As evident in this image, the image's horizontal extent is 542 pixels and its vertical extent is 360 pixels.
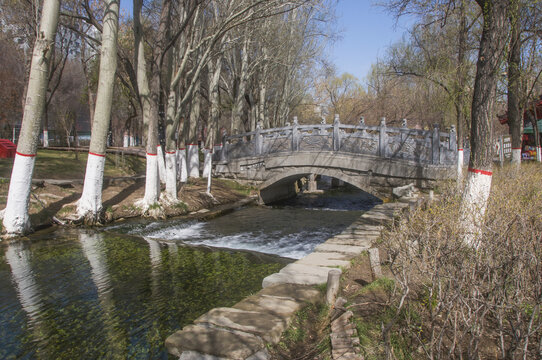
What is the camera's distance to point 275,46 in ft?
65.2

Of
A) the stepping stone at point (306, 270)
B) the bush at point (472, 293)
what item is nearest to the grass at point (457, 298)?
the bush at point (472, 293)

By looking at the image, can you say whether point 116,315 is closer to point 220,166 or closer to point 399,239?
point 399,239

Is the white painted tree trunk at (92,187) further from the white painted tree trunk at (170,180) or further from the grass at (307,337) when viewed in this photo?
the grass at (307,337)

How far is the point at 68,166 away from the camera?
1727 centimetres

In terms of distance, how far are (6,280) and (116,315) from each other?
2.60m

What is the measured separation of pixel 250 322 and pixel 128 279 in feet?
11.4

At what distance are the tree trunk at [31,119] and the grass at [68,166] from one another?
585 cm

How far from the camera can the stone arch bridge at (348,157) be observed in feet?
39.4

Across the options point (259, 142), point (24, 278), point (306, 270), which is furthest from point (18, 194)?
point (259, 142)

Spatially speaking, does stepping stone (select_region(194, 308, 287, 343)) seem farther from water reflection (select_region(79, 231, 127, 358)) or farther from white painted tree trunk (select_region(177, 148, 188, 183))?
white painted tree trunk (select_region(177, 148, 188, 183))

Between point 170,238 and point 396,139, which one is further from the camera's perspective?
point 396,139

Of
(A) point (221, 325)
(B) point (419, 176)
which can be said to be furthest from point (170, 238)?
(B) point (419, 176)

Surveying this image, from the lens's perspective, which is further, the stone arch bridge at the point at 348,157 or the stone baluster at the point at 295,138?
the stone baluster at the point at 295,138

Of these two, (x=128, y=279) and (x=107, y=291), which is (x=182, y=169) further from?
(x=107, y=291)
